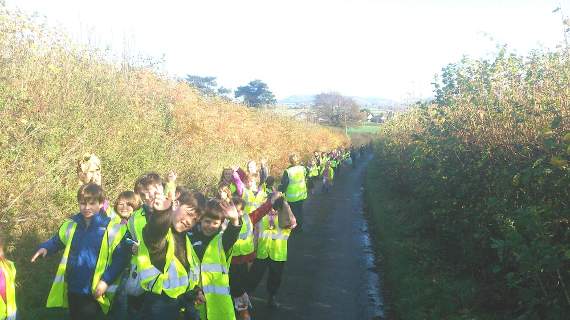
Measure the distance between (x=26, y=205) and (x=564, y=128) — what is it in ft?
24.0

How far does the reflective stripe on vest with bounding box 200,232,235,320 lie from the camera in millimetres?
4930

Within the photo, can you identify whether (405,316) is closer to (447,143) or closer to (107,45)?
(447,143)

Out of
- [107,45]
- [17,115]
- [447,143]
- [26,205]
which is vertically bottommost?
[26,205]

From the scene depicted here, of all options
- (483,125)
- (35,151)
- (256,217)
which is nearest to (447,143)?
(483,125)

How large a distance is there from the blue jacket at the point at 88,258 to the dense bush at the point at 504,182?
11.9ft

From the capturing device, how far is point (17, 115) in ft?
26.6

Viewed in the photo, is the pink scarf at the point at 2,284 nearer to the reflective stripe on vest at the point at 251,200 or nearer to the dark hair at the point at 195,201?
the dark hair at the point at 195,201

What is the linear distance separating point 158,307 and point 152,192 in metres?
1.09

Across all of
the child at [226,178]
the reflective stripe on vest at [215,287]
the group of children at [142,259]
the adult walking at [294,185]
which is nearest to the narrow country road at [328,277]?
the adult walking at [294,185]

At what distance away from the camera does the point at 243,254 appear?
22.3ft

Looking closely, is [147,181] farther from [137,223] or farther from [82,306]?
[82,306]

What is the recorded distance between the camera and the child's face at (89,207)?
4746 millimetres

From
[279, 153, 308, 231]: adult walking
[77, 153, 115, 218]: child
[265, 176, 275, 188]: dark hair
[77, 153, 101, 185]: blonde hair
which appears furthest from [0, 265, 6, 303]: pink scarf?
[279, 153, 308, 231]: adult walking

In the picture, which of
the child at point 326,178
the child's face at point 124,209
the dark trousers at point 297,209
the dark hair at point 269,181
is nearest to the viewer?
the child's face at point 124,209
